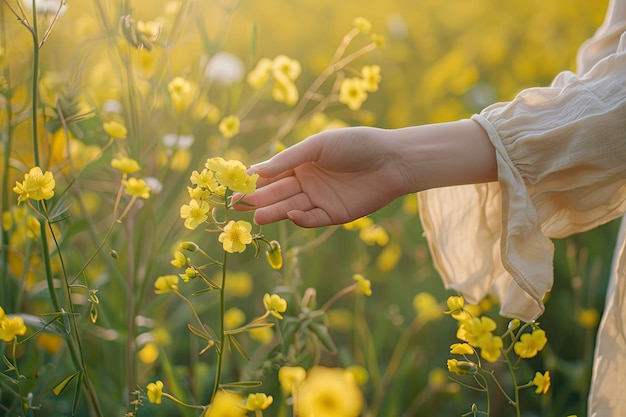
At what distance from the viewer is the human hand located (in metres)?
0.86

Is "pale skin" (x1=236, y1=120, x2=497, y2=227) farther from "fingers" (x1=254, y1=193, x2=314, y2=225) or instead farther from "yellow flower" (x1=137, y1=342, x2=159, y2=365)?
"yellow flower" (x1=137, y1=342, x2=159, y2=365)

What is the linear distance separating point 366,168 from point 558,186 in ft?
0.72

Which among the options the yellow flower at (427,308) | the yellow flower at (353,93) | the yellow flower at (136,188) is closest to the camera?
the yellow flower at (136,188)

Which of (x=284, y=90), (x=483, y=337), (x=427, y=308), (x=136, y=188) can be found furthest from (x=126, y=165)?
(x=427, y=308)

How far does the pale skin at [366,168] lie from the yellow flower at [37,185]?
0.21 m

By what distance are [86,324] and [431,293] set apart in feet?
2.53

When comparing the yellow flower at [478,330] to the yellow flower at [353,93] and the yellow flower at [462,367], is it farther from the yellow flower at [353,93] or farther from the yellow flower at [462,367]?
the yellow flower at [353,93]

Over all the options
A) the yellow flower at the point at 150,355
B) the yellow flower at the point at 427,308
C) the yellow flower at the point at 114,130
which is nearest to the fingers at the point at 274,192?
the yellow flower at the point at 114,130

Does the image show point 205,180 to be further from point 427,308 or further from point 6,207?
point 427,308

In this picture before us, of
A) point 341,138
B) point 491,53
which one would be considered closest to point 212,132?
point 491,53

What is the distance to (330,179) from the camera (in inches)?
35.7

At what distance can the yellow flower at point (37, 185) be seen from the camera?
2.48 feet

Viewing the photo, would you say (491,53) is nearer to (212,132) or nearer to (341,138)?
(212,132)

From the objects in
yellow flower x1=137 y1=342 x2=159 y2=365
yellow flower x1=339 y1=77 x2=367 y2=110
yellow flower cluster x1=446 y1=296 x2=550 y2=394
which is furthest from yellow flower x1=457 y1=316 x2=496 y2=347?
yellow flower x1=137 y1=342 x2=159 y2=365
